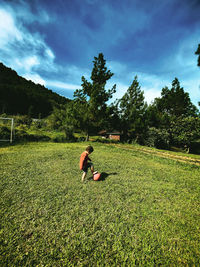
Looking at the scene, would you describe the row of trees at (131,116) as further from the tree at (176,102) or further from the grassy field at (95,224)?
the grassy field at (95,224)

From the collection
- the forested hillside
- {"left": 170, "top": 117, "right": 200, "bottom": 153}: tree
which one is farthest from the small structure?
the forested hillside

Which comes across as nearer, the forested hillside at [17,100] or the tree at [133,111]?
the tree at [133,111]

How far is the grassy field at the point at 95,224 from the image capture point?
2.16 metres

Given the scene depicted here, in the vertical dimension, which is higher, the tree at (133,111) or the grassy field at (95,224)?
the tree at (133,111)

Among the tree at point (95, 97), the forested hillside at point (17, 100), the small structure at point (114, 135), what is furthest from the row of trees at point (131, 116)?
the forested hillside at point (17, 100)

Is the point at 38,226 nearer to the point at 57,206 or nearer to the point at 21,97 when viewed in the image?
the point at 57,206

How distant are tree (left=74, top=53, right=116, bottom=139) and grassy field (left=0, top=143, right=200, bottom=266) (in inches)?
574

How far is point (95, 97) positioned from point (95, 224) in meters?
17.3

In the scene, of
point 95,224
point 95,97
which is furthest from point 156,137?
point 95,224

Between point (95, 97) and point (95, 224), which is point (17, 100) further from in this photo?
point (95, 224)

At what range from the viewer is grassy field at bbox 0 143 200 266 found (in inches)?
85.1

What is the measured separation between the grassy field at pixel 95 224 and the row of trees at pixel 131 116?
48.6 ft

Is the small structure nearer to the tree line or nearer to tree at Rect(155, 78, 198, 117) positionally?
the tree line

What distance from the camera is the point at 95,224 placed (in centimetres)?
286
